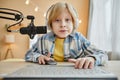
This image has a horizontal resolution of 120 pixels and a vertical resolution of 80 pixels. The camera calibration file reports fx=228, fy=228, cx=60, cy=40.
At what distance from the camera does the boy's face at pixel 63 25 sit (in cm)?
113

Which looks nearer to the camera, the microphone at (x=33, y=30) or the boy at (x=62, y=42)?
the microphone at (x=33, y=30)

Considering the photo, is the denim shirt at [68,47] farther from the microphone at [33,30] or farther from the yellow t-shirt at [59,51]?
the microphone at [33,30]

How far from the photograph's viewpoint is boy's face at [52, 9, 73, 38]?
3.71ft

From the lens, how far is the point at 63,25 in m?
1.12

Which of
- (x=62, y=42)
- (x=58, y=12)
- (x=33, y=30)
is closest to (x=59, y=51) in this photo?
(x=62, y=42)

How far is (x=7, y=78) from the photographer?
0.62m

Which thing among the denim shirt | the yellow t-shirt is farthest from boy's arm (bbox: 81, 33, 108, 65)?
the yellow t-shirt

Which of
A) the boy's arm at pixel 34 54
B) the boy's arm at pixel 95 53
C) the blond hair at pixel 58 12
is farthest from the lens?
the blond hair at pixel 58 12

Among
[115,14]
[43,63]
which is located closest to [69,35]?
[43,63]

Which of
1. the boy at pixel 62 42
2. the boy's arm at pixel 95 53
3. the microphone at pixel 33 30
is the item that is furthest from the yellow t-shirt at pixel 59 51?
the microphone at pixel 33 30

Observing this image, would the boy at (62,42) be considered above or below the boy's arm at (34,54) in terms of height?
above

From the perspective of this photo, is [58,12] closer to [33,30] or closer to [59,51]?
[59,51]

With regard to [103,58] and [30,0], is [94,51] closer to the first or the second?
[103,58]

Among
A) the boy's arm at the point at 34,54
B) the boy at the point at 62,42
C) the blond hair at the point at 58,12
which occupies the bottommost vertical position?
the boy's arm at the point at 34,54
